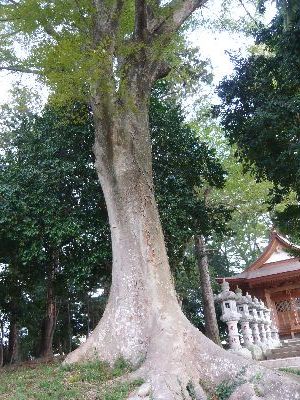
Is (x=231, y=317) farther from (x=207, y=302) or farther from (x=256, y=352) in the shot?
(x=207, y=302)

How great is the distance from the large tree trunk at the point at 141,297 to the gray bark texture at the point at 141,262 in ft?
0.05

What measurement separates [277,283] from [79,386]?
45.4ft

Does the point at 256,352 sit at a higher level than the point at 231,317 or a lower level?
Result: lower

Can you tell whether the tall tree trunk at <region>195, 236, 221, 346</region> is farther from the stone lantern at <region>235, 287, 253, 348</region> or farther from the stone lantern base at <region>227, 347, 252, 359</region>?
the stone lantern base at <region>227, 347, 252, 359</region>

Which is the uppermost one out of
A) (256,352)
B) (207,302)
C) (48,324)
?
(48,324)

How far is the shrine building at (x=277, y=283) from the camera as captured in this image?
54.6 feet

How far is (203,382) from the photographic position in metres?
5.25

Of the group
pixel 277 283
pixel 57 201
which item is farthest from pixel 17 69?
pixel 277 283

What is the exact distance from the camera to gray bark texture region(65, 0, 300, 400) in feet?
16.9

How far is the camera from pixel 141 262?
6316 mm

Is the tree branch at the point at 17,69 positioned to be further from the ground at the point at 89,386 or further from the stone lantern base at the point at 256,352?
the stone lantern base at the point at 256,352

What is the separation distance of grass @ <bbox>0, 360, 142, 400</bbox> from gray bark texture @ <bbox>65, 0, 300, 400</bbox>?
7.1 inches

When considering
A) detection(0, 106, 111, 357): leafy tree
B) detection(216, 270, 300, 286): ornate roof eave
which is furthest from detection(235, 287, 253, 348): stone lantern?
detection(216, 270, 300, 286): ornate roof eave

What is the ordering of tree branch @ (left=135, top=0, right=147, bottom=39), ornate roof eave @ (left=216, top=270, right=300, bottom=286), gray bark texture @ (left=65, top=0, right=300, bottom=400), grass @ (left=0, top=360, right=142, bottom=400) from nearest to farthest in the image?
grass @ (left=0, top=360, right=142, bottom=400) < gray bark texture @ (left=65, top=0, right=300, bottom=400) < tree branch @ (left=135, top=0, right=147, bottom=39) < ornate roof eave @ (left=216, top=270, right=300, bottom=286)
